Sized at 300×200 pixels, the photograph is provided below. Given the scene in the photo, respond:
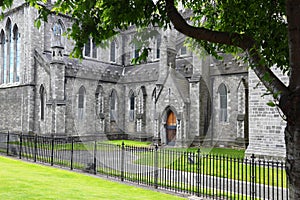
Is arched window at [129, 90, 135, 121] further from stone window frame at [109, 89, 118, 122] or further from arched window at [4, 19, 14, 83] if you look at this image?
arched window at [4, 19, 14, 83]

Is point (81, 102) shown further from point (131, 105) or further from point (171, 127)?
point (171, 127)

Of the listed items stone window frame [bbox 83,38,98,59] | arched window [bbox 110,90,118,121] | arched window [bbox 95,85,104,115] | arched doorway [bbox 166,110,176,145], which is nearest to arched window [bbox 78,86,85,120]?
arched window [bbox 95,85,104,115]

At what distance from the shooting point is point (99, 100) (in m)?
31.1

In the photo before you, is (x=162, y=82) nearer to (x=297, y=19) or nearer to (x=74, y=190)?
(x=74, y=190)

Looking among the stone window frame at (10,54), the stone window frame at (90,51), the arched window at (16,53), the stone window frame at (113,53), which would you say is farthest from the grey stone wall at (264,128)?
the stone window frame at (113,53)

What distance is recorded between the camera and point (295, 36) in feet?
12.4

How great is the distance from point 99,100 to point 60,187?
21627 mm

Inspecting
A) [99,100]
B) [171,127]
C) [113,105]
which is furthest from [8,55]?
[171,127]

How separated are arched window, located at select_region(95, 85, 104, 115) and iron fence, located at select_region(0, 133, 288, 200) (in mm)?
11729

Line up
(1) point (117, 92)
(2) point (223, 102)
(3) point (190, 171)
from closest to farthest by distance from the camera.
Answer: (3) point (190, 171)
(2) point (223, 102)
(1) point (117, 92)

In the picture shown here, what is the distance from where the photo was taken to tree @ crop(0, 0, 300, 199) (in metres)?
3.74

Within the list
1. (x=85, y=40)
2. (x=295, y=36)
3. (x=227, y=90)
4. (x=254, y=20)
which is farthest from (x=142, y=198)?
(x=227, y=90)

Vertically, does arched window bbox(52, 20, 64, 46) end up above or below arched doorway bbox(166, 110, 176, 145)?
above

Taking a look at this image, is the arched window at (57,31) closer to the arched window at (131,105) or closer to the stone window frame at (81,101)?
the stone window frame at (81,101)
